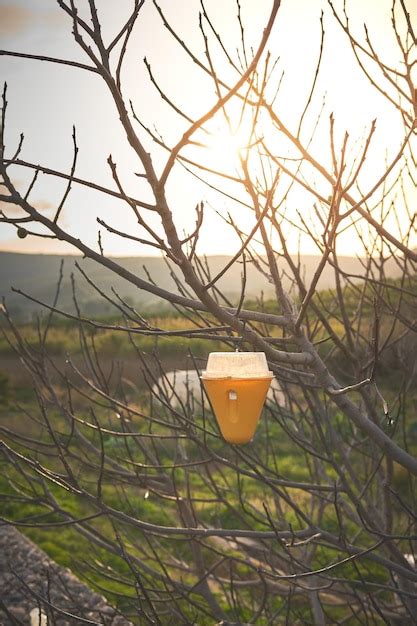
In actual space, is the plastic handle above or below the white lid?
below

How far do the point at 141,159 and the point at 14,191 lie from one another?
30 centimetres

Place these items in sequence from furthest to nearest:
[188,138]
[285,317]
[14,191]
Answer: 1. [285,317]
2. [14,191]
3. [188,138]

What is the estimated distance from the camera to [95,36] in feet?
3.92

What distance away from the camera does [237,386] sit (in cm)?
146

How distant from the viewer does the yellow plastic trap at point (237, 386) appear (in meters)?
1.46

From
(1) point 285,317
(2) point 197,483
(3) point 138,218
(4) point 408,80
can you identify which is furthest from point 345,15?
(2) point 197,483

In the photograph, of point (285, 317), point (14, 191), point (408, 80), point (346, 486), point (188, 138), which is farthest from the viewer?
point (408, 80)

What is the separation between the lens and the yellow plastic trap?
1461 millimetres

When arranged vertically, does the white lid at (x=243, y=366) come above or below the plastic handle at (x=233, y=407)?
above

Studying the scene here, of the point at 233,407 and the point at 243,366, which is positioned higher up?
the point at 243,366

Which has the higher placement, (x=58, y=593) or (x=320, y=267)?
(x=320, y=267)

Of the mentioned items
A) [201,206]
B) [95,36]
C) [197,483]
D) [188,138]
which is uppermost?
[95,36]

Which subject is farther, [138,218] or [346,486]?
[346,486]

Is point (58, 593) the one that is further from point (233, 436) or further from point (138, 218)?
point (138, 218)
